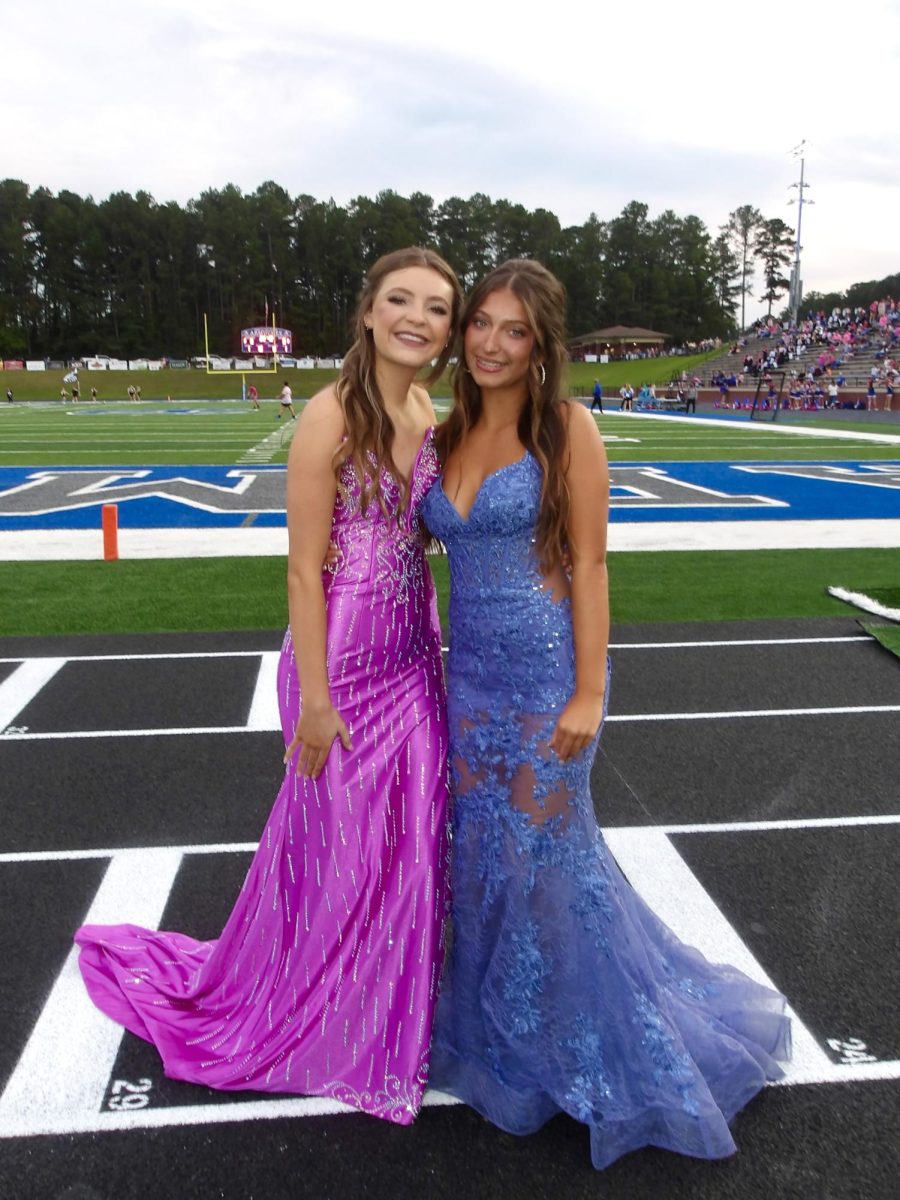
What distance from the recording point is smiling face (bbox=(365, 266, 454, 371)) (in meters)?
2.48

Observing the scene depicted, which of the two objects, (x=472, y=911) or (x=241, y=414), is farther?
(x=241, y=414)

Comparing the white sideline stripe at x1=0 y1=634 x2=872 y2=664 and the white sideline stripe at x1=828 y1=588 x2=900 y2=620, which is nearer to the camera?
the white sideline stripe at x1=0 y1=634 x2=872 y2=664

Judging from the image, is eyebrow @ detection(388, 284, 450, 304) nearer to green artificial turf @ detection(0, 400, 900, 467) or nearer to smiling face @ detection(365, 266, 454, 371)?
smiling face @ detection(365, 266, 454, 371)

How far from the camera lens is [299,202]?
350ft

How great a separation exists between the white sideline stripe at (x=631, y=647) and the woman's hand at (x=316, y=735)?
4289 millimetres

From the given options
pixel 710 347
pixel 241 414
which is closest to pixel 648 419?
pixel 241 414

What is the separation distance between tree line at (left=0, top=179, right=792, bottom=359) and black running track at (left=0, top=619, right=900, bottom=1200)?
3814 inches

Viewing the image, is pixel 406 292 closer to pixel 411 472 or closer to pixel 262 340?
pixel 411 472

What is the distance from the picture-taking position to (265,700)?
240 inches

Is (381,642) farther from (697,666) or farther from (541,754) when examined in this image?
(697,666)

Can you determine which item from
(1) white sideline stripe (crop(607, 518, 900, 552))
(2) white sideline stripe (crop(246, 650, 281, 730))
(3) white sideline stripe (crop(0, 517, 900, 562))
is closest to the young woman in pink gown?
(2) white sideline stripe (crop(246, 650, 281, 730))

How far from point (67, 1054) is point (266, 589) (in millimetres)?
6309

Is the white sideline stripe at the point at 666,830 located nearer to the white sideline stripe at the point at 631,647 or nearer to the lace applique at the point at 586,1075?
the lace applique at the point at 586,1075

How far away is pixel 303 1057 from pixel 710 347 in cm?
7597
